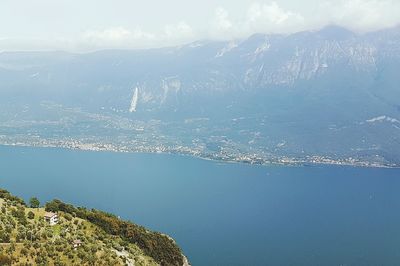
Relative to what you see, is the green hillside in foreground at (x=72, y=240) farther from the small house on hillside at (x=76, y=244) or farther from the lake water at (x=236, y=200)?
the lake water at (x=236, y=200)

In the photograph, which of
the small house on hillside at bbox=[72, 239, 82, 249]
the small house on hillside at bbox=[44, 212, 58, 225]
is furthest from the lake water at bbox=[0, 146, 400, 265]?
the small house on hillside at bbox=[72, 239, 82, 249]

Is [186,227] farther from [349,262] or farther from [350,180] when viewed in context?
[350,180]

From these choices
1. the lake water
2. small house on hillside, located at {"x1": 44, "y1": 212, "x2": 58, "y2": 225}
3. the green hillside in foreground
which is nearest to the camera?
the green hillside in foreground

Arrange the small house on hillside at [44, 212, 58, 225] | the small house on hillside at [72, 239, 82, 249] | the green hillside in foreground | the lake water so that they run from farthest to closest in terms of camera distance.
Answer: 1. the lake water
2. the small house on hillside at [44, 212, 58, 225]
3. the small house on hillside at [72, 239, 82, 249]
4. the green hillside in foreground

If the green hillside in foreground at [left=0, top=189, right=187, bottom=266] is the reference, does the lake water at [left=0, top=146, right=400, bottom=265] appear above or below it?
below

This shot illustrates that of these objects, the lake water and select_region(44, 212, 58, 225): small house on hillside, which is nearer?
select_region(44, 212, 58, 225): small house on hillside

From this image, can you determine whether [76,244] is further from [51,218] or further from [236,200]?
[236,200]

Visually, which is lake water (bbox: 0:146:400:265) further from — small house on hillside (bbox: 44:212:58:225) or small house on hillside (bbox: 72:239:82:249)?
small house on hillside (bbox: 72:239:82:249)
